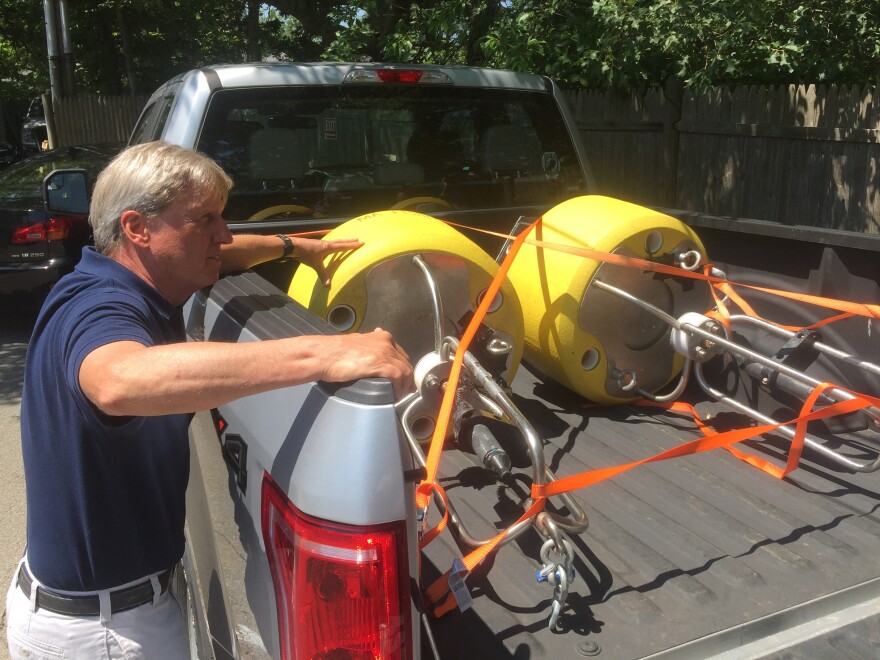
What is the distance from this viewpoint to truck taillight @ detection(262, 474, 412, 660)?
4.64ft

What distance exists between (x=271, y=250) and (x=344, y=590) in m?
1.54

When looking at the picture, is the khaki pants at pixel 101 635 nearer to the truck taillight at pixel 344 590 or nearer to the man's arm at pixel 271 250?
the truck taillight at pixel 344 590

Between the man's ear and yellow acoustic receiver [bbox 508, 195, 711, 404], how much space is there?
1624mm

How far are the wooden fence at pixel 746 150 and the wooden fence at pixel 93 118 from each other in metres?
10.4

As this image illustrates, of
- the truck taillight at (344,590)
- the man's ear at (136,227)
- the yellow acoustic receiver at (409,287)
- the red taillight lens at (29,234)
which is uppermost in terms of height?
the man's ear at (136,227)

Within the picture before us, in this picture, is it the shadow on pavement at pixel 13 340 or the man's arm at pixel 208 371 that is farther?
the shadow on pavement at pixel 13 340

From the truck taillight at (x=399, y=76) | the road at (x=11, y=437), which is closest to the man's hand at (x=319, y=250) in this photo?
the truck taillight at (x=399, y=76)

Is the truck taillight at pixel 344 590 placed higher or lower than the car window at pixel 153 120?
lower

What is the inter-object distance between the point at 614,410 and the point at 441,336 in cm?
96

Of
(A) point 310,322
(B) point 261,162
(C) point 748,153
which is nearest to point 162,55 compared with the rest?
(C) point 748,153

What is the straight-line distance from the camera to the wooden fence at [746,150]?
8094 millimetres

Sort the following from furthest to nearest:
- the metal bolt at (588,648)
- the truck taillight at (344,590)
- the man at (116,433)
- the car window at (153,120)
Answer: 1. the car window at (153,120)
2. the metal bolt at (588,648)
3. the man at (116,433)
4. the truck taillight at (344,590)

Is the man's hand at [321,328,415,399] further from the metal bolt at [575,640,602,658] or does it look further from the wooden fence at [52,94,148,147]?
the wooden fence at [52,94,148,147]

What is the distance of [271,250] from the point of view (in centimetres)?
276
